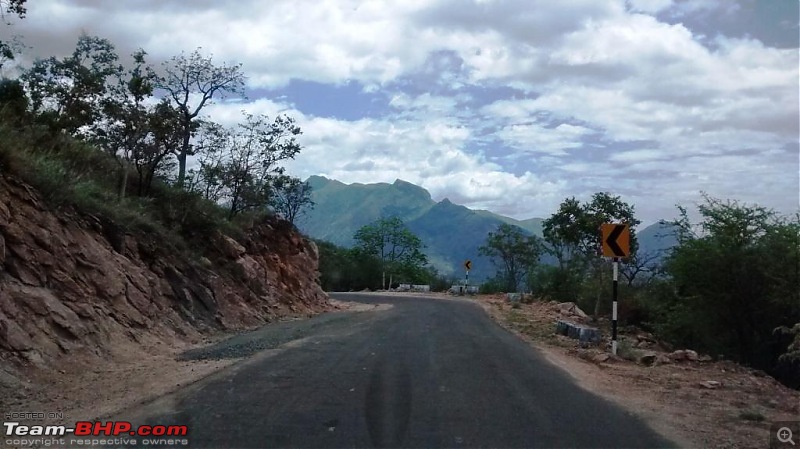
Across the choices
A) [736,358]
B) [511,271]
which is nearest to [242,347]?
[736,358]

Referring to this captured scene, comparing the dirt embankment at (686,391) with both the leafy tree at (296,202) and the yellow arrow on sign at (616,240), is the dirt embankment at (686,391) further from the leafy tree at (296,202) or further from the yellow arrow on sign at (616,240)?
the leafy tree at (296,202)

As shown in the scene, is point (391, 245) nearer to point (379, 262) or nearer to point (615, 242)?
point (379, 262)

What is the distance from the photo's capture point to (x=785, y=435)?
25.4 ft

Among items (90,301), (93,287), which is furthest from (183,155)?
(90,301)

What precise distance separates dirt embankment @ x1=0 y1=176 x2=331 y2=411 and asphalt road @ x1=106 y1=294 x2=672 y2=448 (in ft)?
5.92

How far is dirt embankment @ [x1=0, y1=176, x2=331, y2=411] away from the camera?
10.4 m

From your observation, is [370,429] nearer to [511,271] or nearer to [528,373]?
[528,373]

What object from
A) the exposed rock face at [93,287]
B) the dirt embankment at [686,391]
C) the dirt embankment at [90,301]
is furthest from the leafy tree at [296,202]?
the dirt embankment at [686,391]

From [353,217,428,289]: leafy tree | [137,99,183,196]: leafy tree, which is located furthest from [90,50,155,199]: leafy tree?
[353,217,428,289]: leafy tree

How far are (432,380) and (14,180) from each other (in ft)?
30.3

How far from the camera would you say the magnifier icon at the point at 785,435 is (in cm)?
757

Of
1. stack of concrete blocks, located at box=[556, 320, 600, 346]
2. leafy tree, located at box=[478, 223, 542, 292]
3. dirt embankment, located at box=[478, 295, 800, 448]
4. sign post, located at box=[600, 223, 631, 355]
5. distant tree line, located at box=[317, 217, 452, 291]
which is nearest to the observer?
dirt embankment, located at box=[478, 295, 800, 448]

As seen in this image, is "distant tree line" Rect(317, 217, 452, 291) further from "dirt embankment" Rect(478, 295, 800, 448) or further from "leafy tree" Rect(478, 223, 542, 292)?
"dirt embankment" Rect(478, 295, 800, 448)

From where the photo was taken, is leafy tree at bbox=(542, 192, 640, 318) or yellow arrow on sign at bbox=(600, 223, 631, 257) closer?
yellow arrow on sign at bbox=(600, 223, 631, 257)
